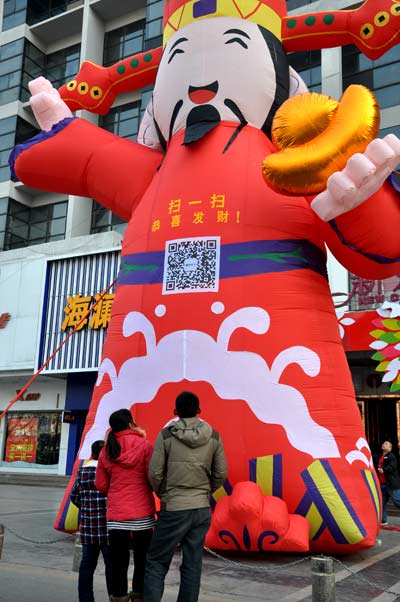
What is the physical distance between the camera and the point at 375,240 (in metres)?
5.38

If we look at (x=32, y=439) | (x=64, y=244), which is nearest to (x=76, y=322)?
(x=64, y=244)

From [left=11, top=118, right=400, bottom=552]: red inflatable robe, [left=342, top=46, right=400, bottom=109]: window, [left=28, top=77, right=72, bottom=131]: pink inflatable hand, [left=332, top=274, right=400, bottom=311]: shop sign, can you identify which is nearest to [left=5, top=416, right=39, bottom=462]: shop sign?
[left=332, top=274, right=400, bottom=311]: shop sign

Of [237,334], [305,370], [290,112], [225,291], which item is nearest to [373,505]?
[305,370]

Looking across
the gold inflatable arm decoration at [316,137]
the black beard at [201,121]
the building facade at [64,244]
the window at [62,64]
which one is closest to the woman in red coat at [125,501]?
the gold inflatable arm decoration at [316,137]

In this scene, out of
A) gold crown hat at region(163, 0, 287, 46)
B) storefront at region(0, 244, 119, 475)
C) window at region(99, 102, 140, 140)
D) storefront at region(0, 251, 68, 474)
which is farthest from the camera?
window at region(99, 102, 140, 140)

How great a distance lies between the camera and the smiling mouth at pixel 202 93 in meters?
6.41

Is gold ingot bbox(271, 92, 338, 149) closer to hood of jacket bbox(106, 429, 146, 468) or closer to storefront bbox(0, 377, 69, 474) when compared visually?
hood of jacket bbox(106, 429, 146, 468)

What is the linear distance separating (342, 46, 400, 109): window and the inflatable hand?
1483 cm

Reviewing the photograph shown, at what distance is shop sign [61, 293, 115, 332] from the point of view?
18250mm

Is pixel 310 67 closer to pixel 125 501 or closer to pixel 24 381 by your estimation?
pixel 24 381

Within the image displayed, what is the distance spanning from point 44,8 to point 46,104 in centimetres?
2354

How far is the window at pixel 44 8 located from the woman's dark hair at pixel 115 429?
27.1 metres

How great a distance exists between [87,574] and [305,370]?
2.58 meters

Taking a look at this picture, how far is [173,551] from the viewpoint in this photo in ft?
11.3
